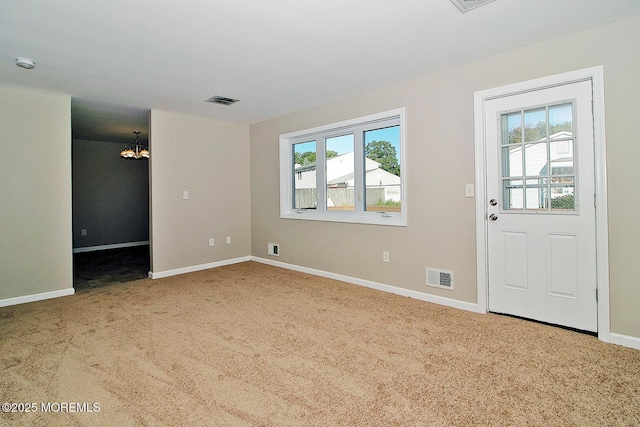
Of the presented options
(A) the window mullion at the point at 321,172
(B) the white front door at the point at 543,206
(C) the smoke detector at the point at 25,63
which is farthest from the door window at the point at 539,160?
(C) the smoke detector at the point at 25,63

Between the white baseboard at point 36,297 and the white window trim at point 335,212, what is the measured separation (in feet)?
9.41

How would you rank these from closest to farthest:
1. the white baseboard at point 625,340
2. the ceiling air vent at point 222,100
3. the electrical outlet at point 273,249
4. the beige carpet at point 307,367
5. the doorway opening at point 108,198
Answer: the beige carpet at point 307,367
the white baseboard at point 625,340
the ceiling air vent at point 222,100
the electrical outlet at point 273,249
the doorway opening at point 108,198

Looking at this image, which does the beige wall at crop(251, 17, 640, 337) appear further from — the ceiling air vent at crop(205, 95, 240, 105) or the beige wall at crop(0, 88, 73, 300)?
the beige wall at crop(0, 88, 73, 300)

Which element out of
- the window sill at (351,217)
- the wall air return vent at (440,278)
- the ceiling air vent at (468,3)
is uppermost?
the ceiling air vent at (468,3)

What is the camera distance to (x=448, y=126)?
3225 mm

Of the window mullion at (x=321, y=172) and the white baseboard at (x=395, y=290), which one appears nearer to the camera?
the white baseboard at (x=395, y=290)

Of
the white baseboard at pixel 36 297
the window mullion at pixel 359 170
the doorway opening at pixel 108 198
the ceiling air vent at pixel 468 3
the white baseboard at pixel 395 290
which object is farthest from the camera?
the doorway opening at pixel 108 198

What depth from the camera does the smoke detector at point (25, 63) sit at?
2828 mm

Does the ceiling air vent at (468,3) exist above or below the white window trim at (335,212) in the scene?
above

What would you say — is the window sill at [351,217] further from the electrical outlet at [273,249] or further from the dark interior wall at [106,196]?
the dark interior wall at [106,196]

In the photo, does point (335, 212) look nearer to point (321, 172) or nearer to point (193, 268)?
point (321, 172)

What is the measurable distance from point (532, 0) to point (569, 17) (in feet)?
1.46

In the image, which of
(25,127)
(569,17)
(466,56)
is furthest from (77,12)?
(569,17)

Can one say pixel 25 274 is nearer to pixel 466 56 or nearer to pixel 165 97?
pixel 165 97
